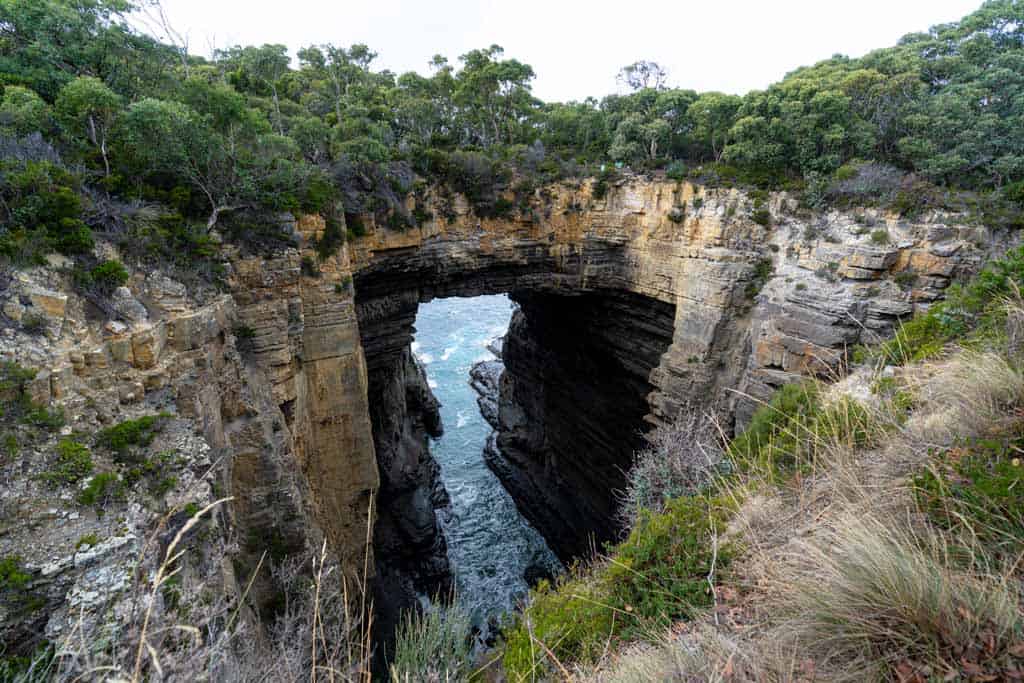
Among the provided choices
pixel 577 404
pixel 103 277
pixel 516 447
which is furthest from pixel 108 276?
pixel 516 447

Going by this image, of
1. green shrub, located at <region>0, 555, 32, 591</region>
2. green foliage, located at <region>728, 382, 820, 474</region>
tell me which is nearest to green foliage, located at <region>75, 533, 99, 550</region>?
green shrub, located at <region>0, 555, 32, 591</region>

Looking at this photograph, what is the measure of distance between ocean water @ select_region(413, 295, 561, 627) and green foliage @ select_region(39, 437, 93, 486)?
1056cm

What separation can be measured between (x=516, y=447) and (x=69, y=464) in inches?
775

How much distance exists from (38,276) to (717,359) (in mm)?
14562

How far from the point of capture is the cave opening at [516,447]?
16.1m

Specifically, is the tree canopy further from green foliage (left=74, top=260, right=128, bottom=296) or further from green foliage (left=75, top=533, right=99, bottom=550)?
green foliage (left=75, top=533, right=99, bottom=550)

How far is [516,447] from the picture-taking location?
75.2ft

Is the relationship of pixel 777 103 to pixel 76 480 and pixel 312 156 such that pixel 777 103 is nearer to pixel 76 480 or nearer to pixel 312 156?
pixel 312 156

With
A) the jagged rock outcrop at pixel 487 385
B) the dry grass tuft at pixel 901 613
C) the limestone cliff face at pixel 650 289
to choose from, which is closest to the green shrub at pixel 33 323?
the dry grass tuft at pixel 901 613

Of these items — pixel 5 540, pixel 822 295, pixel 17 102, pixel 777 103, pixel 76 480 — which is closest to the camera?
pixel 5 540

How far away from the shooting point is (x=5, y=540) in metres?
3.66

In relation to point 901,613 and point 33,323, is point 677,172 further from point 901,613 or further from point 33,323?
point 33,323

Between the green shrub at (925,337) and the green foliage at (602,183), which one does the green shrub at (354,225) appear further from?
the green shrub at (925,337)

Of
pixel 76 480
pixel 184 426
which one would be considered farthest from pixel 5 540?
pixel 184 426
